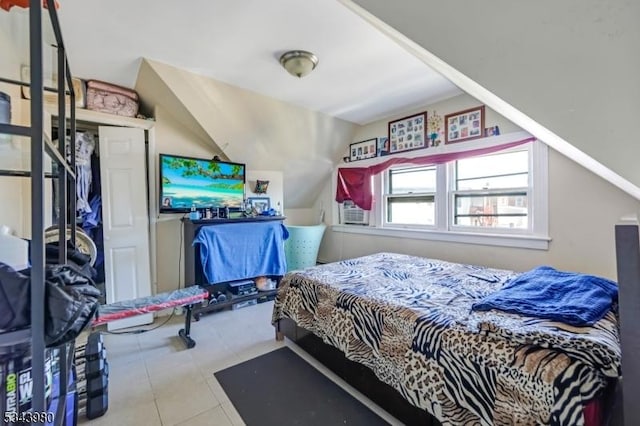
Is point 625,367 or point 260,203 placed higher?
point 260,203

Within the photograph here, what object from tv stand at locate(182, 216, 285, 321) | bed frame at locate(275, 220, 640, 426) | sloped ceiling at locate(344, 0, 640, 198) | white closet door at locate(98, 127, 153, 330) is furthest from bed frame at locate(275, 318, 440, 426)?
white closet door at locate(98, 127, 153, 330)

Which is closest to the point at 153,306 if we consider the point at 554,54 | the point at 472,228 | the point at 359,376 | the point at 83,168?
the point at 83,168

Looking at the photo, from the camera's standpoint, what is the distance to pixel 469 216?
3.16 meters

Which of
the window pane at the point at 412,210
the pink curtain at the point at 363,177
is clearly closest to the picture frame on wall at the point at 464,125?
the pink curtain at the point at 363,177

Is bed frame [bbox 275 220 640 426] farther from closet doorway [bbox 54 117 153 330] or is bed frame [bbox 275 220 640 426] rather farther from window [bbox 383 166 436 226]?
closet doorway [bbox 54 117 153 330]

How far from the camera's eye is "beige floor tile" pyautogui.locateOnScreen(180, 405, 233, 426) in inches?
58.9

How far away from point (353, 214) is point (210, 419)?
10.9 feet

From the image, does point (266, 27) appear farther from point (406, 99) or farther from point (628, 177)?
point (628, 177)

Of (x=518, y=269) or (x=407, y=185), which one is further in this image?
(x=407, y=185)

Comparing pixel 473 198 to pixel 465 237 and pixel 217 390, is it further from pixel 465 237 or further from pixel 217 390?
pixel 217 390

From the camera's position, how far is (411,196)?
12.2 ft

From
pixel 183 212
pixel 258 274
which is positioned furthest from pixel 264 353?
pixel 183 212

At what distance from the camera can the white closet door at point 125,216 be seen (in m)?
2.70

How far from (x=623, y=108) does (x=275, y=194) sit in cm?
350
